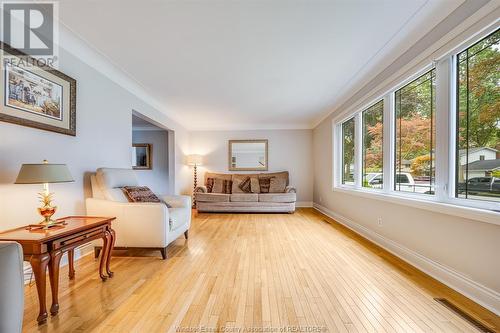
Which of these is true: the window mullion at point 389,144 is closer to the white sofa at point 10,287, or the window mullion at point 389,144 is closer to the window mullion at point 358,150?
the window mullion at point 358,150

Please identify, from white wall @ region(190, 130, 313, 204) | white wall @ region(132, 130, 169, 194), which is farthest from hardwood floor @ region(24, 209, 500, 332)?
white wall @ region(132, 130, 169, 194)

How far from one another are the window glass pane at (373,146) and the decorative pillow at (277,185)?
7.88 ft

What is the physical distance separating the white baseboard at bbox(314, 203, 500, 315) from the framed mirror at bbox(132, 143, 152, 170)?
5937 millimetres

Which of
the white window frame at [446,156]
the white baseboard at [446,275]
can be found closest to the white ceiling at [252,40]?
the white window frame at [446,156]

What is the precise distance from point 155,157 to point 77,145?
4345 mm

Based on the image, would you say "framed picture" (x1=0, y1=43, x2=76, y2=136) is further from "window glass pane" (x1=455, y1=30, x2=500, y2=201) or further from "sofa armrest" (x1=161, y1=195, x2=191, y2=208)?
"window glass pane" (x1=455, y1=30, x2=500, y2=201)

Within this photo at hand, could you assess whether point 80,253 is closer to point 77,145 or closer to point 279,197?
point 77,145

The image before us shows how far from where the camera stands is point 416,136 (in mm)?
2529

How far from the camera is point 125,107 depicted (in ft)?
11.4

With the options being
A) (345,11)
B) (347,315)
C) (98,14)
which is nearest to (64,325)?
(347,315)

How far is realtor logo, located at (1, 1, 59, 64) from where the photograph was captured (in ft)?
6.32

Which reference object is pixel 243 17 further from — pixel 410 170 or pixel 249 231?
pixel 249 231

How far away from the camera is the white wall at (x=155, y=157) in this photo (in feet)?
22.3

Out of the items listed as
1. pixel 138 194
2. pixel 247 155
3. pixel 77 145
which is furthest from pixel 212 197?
pixel 77 145
